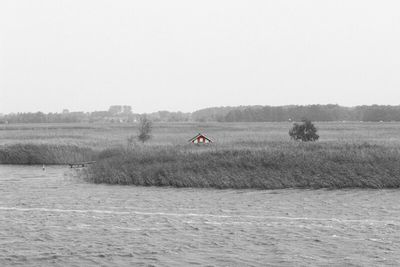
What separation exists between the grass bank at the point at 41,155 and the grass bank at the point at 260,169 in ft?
40.9

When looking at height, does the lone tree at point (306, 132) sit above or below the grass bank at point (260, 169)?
above

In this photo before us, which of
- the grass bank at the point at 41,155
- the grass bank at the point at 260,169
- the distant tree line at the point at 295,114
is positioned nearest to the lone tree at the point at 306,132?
the grass bank at the point at 260,169

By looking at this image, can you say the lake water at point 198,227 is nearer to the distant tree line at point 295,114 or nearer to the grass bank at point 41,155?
the grass bank at point 41,155

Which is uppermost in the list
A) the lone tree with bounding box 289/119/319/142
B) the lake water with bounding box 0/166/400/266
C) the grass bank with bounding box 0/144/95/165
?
the lone tree with bounding box 289/119/319/142

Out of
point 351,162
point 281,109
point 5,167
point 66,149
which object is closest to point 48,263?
point 351,162

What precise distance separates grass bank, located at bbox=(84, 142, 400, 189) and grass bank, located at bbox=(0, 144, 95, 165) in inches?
490

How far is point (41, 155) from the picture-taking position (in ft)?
153

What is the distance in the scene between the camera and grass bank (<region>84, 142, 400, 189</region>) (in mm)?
29453

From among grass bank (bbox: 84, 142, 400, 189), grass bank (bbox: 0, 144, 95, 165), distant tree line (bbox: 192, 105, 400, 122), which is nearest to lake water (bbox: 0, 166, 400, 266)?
grass bank (bbox: 84, 142, 400, 189)

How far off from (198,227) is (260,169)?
11.6 m

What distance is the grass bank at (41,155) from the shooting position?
4659cm

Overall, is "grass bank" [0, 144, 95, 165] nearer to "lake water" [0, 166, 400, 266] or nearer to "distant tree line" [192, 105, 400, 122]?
"lake water" [0, 166, 400, 266]

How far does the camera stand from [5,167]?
43750mm

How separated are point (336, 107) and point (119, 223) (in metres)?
179
